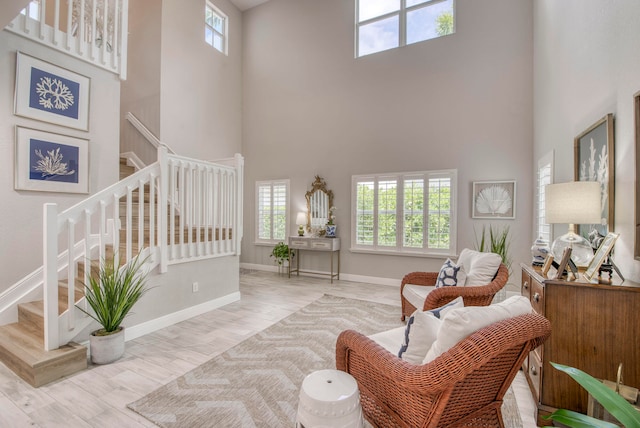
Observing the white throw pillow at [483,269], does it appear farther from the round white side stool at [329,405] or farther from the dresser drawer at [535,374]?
the round white side stool at [329,405]

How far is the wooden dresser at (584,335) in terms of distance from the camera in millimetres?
1600

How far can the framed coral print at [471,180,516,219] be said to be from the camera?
4637mm

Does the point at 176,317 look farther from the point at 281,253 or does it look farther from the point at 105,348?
the point at 281,253

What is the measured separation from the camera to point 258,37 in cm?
698

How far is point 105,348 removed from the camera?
2551mm

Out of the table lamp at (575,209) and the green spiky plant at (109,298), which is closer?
the table lamp at (575,209)

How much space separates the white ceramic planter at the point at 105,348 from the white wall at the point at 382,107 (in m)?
4.04

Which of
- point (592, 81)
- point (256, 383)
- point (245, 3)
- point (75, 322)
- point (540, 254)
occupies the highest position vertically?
point (245, 3)

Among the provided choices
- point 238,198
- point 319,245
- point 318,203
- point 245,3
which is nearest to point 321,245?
point 319,245

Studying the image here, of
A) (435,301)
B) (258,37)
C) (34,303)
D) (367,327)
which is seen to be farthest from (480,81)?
(34,303)

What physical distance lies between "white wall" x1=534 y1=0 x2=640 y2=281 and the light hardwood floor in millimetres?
1661

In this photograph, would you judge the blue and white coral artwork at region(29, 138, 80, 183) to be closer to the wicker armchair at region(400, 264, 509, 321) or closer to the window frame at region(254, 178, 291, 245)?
the window frame at region(254, 178, 291, 245)

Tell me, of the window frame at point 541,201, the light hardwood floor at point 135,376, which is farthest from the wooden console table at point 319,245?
the window frame at point 541,201

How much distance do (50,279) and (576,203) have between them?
13.2ft
